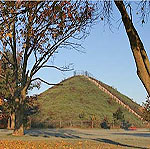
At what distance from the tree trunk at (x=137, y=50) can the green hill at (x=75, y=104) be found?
44884 millimetres

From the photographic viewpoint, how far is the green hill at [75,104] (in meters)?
63.5

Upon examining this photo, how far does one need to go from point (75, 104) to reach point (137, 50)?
6330 centimetres

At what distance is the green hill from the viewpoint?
208ft

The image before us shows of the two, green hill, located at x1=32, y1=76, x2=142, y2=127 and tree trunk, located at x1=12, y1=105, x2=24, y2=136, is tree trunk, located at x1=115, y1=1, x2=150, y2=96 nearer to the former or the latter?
tree trunk, located at x1=12, y1=105, x2=24, y2=136

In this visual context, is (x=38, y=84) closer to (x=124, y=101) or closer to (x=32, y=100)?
(x=32, y=100)

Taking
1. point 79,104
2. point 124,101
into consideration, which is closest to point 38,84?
point 79,104

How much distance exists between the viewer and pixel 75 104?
7406 cm

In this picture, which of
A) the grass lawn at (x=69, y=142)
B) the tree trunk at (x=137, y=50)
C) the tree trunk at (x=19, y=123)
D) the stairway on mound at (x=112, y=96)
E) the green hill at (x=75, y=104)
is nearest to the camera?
the tree trunk at (x=137, y=50)

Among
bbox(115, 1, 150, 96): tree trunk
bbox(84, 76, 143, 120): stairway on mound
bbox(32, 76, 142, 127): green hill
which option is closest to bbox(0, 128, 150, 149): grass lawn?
bbox(115, 1, 150, 96): tree trunk

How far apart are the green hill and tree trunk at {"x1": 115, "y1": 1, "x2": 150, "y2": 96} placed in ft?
147

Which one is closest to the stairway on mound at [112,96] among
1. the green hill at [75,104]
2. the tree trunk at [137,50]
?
the green hill at [75,104]

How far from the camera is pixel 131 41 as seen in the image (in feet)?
37.9

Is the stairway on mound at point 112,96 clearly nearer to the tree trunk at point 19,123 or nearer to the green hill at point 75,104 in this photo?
the green hill at point 75,104

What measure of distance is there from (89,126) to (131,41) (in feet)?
153
